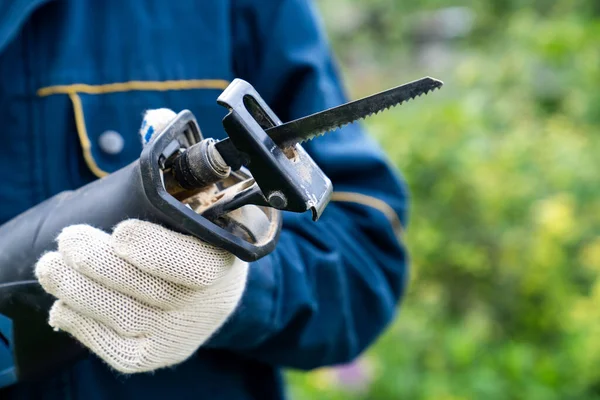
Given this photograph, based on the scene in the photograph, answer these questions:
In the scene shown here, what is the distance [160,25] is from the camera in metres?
1.15

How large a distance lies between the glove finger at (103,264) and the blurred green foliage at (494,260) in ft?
5.48

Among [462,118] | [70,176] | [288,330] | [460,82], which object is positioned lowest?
[460,82]

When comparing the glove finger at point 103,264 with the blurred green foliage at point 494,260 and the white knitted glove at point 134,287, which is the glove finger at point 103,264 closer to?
the white knitted glove at point 134,287

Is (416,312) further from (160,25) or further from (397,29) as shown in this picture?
(397,29)

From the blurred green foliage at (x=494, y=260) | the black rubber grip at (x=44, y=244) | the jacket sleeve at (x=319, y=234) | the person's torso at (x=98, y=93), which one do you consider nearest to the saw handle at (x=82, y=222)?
the black rubber grip at (x=44, y=244)

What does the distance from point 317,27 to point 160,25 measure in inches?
10.8

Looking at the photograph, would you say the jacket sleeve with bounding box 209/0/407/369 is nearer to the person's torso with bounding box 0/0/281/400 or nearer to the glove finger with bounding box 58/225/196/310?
the person's torso with bounding box 0/0/281/400

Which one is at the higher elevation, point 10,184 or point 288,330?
point 10,184

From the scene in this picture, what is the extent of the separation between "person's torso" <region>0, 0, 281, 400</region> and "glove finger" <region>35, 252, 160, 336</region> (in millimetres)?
213

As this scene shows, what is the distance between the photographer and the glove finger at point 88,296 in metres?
0.89

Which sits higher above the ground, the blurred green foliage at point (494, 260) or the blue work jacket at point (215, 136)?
the blue work jacket at point (215, 136)

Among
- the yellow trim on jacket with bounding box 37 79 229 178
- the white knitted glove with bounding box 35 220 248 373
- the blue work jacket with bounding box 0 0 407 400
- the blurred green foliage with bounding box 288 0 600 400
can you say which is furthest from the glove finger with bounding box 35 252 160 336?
the blurred green foliage with bounding box 288 0 600 400

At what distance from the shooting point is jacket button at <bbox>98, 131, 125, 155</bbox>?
111cm

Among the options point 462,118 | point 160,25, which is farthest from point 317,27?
point 462,118
